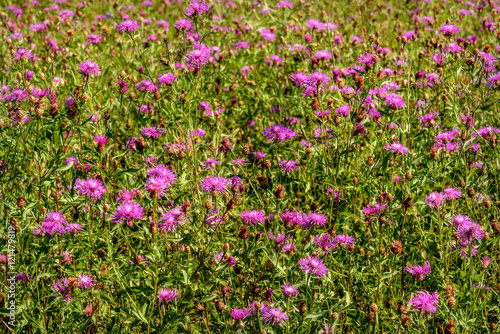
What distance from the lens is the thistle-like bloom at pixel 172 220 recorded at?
2.11 metres

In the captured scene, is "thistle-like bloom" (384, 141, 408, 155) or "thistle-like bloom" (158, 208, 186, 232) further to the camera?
"thistle-like bloom" (384, 141, 408, 155)

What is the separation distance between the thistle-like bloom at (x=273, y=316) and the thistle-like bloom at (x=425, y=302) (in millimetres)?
532

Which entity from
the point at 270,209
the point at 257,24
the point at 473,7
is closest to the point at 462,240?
the point at 270,209

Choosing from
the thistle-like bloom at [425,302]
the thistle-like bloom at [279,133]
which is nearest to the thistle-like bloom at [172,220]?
the thistle-like bloom at [279,133]

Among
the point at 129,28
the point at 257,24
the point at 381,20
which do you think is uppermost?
the point at 129,28

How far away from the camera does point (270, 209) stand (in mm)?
2467

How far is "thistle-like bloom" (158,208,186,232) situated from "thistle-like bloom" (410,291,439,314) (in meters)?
1.01

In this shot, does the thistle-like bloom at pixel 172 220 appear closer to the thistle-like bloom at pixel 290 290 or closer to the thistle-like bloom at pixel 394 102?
the thistle-like bloom at pixel 290 290

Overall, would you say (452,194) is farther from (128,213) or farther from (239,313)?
(128,213)

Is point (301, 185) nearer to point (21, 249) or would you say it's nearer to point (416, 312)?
point (416, 312)

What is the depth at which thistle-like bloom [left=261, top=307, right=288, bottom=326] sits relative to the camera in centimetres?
195

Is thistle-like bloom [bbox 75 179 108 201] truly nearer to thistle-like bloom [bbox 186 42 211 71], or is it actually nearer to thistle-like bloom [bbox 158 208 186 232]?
thistle-like bloom [bbox 158 208 186 232]

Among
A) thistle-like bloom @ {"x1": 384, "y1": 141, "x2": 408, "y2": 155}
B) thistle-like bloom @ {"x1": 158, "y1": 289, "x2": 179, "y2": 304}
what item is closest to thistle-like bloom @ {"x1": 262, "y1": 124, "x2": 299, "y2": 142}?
thistle-like bloom @ {"x1": 384, "y1": 141, "x2": 408, "y2": 155}

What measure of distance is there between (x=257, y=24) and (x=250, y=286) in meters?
3.07
